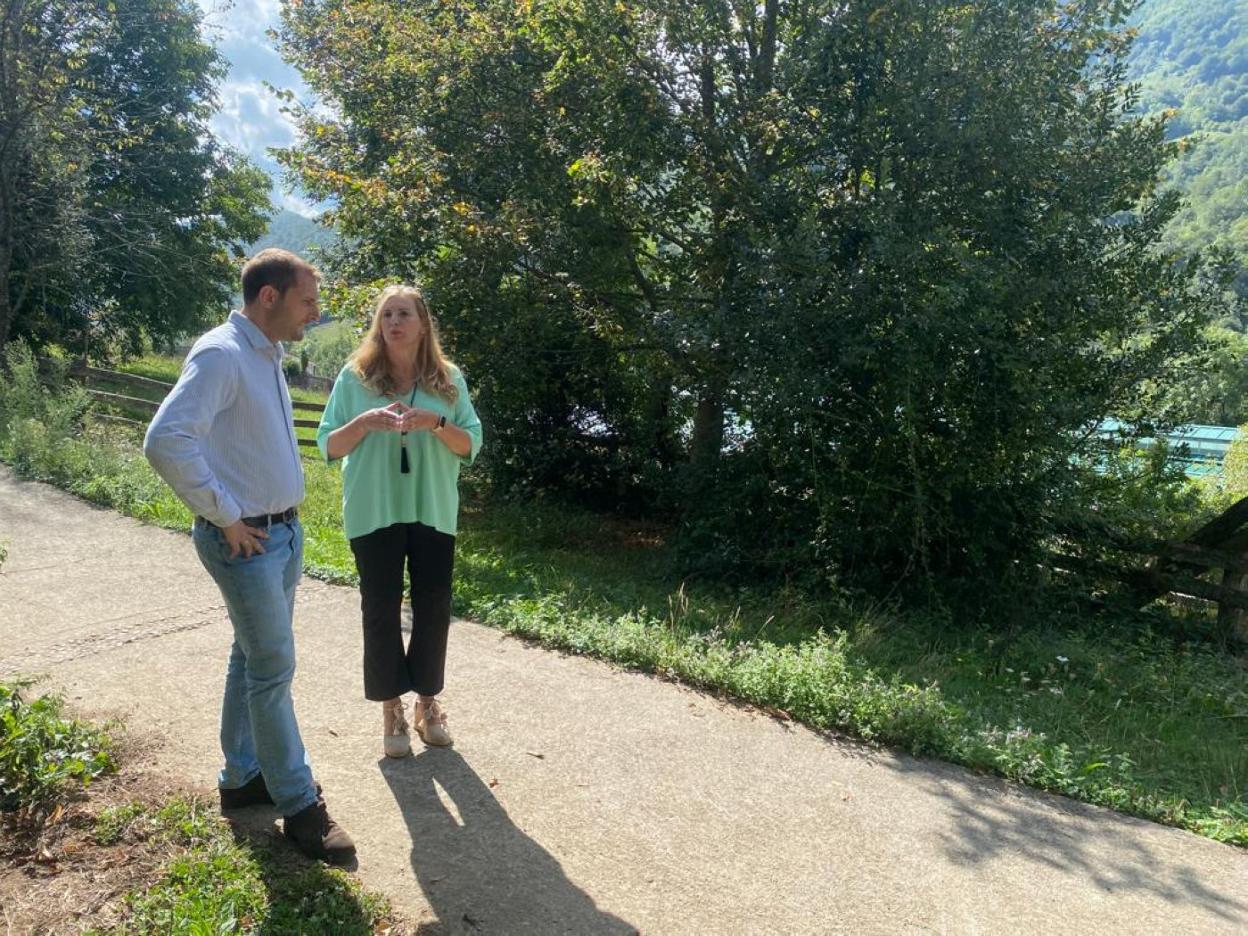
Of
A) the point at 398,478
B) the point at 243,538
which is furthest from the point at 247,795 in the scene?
the point at 398,478

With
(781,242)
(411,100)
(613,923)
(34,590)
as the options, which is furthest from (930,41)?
(34,590)

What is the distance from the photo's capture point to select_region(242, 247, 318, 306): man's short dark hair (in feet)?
10.8

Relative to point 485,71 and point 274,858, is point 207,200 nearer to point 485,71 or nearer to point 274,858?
point 485,71

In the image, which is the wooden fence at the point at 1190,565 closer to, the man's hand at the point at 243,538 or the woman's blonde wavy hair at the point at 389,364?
the woman's blonde wavy hair at the point at 389,364

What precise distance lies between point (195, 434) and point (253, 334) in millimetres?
473

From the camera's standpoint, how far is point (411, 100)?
1096 cm

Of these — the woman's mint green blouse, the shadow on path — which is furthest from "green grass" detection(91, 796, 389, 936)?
the shadow on path

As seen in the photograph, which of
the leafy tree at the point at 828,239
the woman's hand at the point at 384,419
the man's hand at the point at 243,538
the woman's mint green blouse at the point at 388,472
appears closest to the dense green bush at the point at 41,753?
the man's hand at the point at 243,538

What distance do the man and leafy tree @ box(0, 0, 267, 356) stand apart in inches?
498

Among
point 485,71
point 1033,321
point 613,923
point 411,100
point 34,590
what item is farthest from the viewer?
point 411,100

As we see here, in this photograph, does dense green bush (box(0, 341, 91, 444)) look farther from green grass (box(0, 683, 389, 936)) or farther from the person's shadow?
the person's shadow

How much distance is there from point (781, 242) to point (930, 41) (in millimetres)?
2088

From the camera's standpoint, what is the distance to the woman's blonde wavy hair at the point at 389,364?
403 cm

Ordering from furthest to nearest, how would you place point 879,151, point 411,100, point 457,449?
1. point 411,100
2. point 879,151
3. point 457,449
